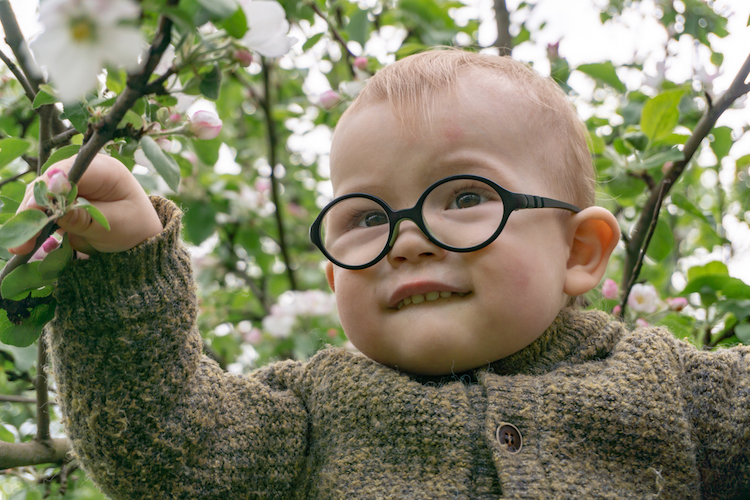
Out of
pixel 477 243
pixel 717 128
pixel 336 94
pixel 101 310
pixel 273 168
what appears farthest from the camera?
pixel 273 168

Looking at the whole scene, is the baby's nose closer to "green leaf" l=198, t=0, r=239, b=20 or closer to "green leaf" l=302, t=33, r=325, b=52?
"green leaf" l=198, t=0, r=239, b=20

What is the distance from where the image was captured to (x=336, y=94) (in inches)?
68.7

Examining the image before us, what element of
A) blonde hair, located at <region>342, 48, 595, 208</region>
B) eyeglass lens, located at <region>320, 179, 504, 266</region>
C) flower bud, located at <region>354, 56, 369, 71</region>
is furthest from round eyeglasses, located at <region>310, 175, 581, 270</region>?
flower bud, located at <region>354, 56, 369, 71</region>

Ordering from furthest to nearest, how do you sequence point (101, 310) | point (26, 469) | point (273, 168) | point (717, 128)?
point (273, 168), point (717, 128), point (26, 469), point (101, 310)

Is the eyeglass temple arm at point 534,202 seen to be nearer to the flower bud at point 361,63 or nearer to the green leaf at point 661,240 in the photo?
the green leaf at point 661,240

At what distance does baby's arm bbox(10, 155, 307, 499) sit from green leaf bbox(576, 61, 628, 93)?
1.24m

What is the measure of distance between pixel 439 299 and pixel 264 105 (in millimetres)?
1459

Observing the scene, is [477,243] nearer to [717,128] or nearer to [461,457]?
[461,457]

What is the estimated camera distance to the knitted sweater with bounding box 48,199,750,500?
755 mm

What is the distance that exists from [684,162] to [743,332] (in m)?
0.34

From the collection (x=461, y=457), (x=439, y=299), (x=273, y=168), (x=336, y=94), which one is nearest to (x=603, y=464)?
(x=461, y=457)

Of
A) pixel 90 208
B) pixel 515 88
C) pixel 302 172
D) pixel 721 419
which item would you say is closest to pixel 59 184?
pixel 90 208

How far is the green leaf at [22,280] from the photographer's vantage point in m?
0.63

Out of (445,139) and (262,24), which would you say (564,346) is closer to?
(445,139)
